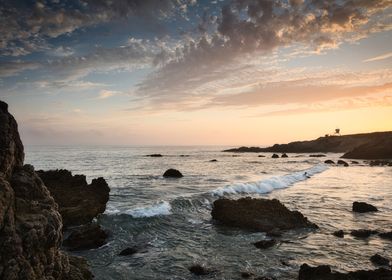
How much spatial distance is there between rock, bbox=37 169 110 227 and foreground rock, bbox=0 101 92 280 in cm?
862

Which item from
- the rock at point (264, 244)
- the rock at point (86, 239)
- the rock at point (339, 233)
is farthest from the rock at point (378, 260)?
the rock at point (86, 239)

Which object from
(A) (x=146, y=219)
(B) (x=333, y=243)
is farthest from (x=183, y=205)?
(B) (x=333, y=243)

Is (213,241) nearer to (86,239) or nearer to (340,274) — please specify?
(86,239)

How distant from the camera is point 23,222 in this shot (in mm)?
6738

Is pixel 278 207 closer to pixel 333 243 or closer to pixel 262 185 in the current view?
pixel 333 243

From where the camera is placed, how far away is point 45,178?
18641 mm

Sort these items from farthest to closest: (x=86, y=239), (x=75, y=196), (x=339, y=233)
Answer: (x=75, y=196) → (x=339, y=233) → (x=86, y=239)

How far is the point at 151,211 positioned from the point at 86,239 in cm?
633

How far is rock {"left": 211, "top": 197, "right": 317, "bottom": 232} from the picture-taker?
55.1 ft

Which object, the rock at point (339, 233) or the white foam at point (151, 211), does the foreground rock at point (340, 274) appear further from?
the white foam at point (151, 211)

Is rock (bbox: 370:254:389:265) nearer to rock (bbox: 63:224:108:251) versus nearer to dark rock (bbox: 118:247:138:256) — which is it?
dark rock (bbox: 118:247:138:256)

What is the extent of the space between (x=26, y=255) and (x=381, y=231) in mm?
15729

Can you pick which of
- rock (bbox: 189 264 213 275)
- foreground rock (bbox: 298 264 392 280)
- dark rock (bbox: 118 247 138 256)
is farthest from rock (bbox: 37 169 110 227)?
foreground rock (bbox: 298 264 392 280)

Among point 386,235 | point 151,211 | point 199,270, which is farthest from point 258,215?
point 199,270
